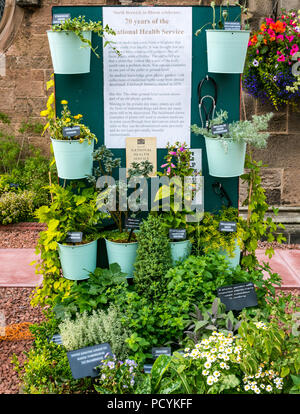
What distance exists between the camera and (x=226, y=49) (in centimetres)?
339

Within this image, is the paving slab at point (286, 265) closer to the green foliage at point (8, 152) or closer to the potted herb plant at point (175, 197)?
the potted herb plant at point (175, 197)

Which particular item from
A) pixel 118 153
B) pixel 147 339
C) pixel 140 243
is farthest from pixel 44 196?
pixel 147 339

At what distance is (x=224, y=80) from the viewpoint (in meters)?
3.77

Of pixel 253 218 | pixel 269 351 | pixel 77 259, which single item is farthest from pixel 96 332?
pixel 253 218

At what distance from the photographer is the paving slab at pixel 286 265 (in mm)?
4977

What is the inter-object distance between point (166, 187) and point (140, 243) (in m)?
0.44

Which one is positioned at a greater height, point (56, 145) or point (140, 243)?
point (56, 145)

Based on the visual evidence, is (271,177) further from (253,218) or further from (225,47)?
(225,47)

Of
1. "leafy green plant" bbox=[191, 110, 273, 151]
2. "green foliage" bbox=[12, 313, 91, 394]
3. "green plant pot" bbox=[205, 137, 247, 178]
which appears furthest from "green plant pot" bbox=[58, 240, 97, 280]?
"leafy green plant" bbox=[191, 110, 273, 151]

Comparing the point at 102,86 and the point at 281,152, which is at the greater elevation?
the point at 102,86

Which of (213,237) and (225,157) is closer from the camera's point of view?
(225,157)

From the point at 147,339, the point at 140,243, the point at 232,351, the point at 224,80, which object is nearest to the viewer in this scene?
the point at 232,351

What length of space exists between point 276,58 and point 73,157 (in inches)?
117
